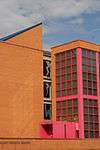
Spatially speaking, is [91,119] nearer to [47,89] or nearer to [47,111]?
[47,111]

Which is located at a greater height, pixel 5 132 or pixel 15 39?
pixel 15 39

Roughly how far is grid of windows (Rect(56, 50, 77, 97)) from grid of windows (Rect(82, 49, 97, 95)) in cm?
200

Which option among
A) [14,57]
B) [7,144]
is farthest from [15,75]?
[7,144]

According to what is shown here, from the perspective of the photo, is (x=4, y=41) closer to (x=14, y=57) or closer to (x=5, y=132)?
(x=14, y=57)

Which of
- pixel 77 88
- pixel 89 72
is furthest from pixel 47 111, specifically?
pixel 89 72

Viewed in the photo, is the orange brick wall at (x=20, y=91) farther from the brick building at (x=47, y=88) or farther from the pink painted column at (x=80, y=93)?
the pink painted column at (x=80, y=93)

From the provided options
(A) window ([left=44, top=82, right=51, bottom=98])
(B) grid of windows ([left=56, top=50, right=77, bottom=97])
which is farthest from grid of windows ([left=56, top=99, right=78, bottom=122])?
(A) window ([left=44, top=82, right=51, bottom=98])

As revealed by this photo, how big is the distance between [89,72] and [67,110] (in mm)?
8920

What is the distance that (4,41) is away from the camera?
6844 centimetres

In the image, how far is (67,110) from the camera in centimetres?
7519

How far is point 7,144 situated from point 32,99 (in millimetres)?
14369

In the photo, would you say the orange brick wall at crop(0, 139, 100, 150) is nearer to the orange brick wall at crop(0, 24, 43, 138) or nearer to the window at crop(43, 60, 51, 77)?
the orange brick wall at crop(0, 24, 43, 138)

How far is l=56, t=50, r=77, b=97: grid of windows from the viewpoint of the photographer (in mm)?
74938

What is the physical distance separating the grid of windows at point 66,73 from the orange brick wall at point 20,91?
5.11 metres
